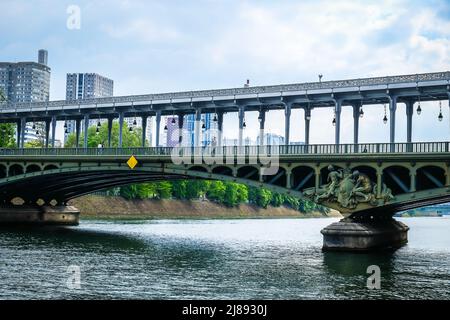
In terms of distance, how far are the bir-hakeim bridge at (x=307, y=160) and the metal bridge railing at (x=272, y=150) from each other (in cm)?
10

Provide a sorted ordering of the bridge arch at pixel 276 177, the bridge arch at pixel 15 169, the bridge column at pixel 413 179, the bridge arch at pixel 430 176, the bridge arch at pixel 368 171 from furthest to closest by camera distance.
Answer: the bridge arch at pixel 15 169
the bridge arch at pixel 276 177
the bridge arch at pixel 368 171
the bridge arch at pixel 430 176
the bridge column at pixel 413 179

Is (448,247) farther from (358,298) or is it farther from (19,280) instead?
(19,280)

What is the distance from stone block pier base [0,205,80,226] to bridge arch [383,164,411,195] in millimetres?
53337

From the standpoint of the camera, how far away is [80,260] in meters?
49.8

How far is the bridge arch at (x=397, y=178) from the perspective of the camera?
188ft

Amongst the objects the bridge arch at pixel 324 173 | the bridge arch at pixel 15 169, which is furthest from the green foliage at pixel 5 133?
the bridge arch at pixel 324 173

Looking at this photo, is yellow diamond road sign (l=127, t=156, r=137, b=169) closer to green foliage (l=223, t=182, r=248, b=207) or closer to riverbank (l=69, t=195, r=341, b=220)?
riverbank (l=69, t=195, r=341, b=220)

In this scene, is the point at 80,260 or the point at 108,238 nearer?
the point at 80,260

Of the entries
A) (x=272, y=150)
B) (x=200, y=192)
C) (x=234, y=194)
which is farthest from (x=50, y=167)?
(x=234, y=194)

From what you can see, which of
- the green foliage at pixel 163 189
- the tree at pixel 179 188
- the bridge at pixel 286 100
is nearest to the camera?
the bridge at pixel 286 100

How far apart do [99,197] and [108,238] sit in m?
58.2

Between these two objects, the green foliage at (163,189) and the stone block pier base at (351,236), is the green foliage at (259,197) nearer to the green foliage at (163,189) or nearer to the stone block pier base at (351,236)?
the green foliage at (163,189)

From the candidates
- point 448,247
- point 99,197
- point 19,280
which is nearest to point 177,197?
point 99,197

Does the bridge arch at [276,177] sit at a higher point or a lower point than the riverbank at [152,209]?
higher
